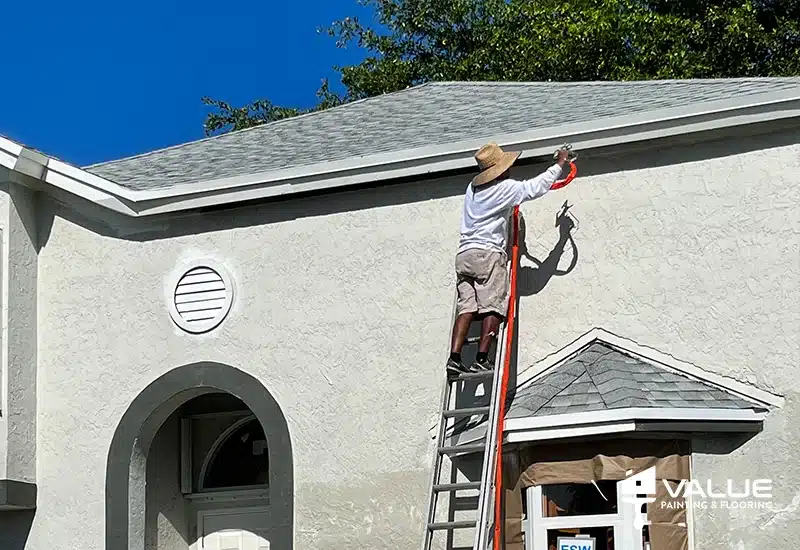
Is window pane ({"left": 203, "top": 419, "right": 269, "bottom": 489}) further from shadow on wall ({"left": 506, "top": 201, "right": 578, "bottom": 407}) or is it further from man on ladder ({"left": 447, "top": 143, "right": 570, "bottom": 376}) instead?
shadow on wall ({"left": 506, "top": 201, "right": 578, "bottom": 407})

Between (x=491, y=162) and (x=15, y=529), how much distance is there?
236 inches

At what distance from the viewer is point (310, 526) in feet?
42.8

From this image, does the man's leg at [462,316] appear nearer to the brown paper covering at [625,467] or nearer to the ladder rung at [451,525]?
the brown paper covering at [625,467]

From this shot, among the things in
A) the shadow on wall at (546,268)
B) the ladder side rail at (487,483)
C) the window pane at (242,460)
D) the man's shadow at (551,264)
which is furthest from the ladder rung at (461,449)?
the window pane at (242,460)

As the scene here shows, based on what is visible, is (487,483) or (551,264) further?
(551,264)

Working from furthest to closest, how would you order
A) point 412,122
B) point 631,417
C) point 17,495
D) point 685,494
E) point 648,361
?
1. point 412,122
2. point 17,495
3. point 648,361
4. point 685,494
5. point 631,417

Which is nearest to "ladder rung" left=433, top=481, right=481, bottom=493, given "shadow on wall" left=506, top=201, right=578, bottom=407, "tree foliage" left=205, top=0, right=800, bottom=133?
"shadow on wall" left=506, top=201, right=578, bottom=407

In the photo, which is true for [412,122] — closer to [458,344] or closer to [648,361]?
[458,344]

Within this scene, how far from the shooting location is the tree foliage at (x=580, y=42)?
78.9 feet

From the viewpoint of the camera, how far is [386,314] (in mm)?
13062

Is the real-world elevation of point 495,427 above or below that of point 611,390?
below

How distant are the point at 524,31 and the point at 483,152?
13.6 meters

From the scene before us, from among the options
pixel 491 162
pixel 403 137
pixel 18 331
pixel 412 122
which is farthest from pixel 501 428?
pixel 18 331

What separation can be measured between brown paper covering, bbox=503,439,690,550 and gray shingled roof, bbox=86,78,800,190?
289cm
